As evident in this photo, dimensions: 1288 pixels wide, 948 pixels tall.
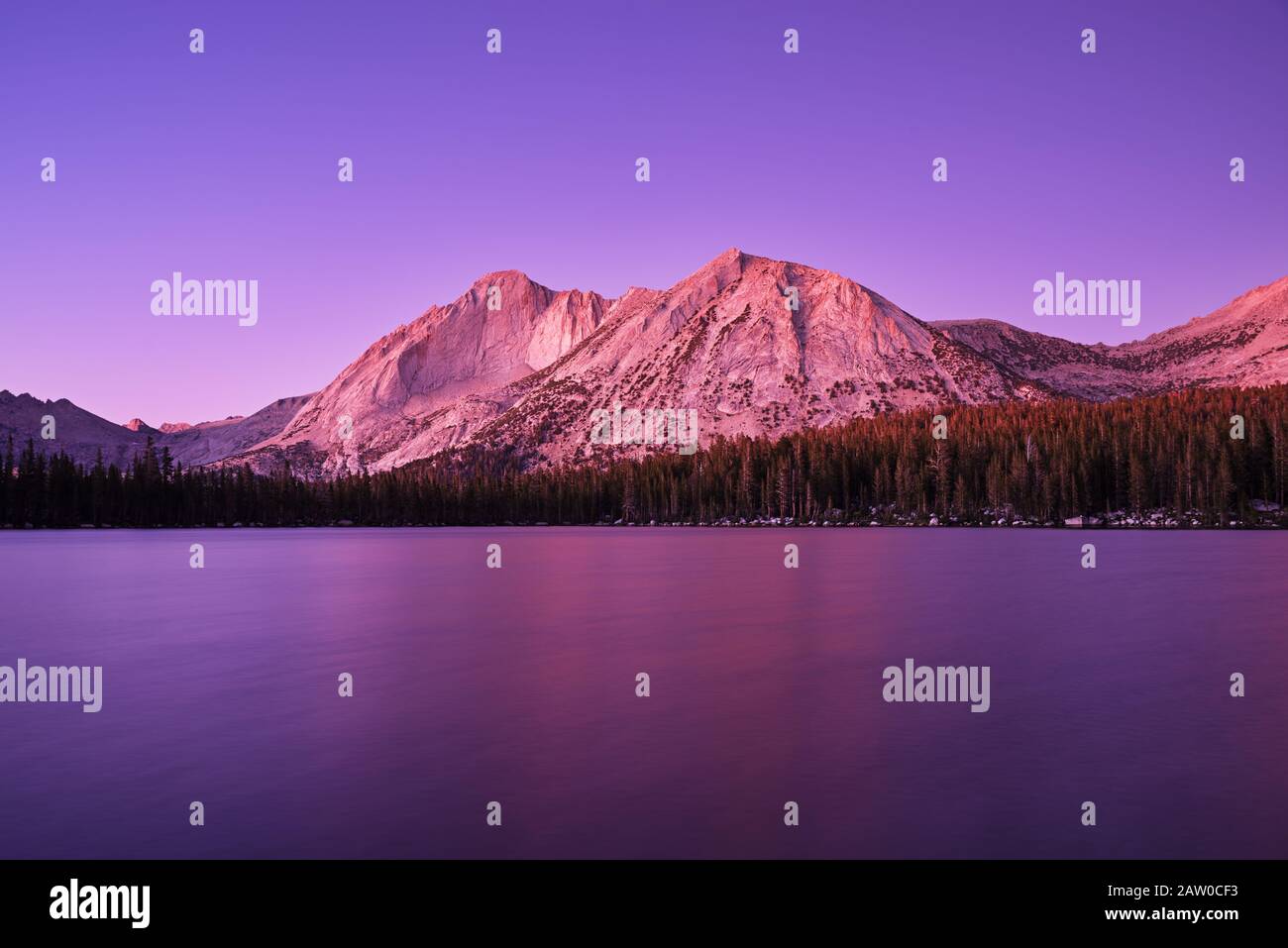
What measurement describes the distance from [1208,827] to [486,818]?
1138cm

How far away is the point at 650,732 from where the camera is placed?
20656mm

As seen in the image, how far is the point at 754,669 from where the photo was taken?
2873cm

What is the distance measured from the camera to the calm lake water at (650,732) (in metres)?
14.2

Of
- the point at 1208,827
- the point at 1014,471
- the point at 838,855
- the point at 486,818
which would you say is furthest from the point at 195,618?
the point at 1014,471

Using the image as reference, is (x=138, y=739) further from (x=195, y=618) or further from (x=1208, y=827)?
(x=195, y=618)

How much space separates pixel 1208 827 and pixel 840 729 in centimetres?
792

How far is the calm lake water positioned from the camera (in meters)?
14.2

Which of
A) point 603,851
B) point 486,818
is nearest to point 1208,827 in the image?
point 603,851

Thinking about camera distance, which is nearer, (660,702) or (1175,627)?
(660,702)

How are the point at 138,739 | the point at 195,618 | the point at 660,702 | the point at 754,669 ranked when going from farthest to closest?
the point at 195,618
the point at 754,669
the point at 660,702
the point at 138,739

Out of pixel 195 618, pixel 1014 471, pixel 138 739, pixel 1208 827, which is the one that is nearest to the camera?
pixel 1208 827
